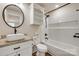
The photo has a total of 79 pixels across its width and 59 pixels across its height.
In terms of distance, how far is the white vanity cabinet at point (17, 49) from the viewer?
111cm

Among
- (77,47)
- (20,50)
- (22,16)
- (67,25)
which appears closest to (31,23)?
(22,16)

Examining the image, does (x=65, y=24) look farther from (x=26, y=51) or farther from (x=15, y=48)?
(x=15, y=48)

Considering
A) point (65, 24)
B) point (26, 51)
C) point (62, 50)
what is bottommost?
point (62, 50)

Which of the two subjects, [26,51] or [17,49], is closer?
[17,49]

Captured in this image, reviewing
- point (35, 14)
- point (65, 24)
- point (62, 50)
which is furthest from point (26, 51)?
point (65, 24)

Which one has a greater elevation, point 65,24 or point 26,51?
point 65,24

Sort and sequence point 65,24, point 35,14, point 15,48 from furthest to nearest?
point 65,24 < point 35,14 < point 15,48

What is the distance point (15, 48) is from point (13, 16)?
1066 millimetres

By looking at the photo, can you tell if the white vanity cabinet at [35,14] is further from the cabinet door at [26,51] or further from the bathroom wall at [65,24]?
the cabinet door at [26,51]

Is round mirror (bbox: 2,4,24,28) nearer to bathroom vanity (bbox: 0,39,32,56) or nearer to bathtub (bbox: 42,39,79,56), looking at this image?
bathroom vanity (bbox: 0,39,32,56)

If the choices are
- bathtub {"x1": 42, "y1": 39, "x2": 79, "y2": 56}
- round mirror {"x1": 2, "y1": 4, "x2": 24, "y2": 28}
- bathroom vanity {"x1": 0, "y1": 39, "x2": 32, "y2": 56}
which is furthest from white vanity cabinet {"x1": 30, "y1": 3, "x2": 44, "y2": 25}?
bathtub {"x1": 42, "y1": 39, "x2": 79, "y2": 56}

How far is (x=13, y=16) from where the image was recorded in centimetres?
195

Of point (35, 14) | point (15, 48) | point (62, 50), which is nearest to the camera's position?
point (15, 48)

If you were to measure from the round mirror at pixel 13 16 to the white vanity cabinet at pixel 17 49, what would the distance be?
2.54 feet
